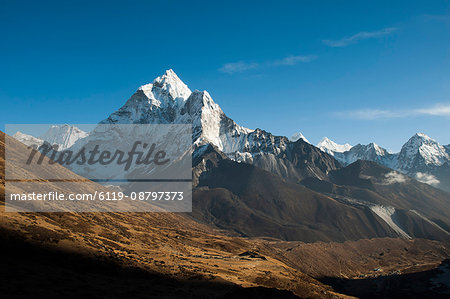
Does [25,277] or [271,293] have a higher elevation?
[25,277]

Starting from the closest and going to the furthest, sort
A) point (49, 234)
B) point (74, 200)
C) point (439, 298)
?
point (49, 234)
point (74, 200)
point (439, 298)

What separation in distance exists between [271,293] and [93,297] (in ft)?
146

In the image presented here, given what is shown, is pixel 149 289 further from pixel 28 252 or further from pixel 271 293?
pixel 271 293

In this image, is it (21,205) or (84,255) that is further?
(21,205)

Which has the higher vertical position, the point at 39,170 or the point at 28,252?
the point at 39,170

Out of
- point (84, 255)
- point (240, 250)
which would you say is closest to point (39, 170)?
point (240, 250)

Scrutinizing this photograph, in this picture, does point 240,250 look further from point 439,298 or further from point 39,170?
point 39,170

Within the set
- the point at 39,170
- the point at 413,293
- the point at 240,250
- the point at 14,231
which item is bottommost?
the point at 413,293

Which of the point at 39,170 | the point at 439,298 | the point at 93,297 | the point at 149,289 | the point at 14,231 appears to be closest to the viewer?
the point at 93,297

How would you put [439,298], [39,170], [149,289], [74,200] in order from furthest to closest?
[39,170]
[439,298]
[74,200]
[149,289]

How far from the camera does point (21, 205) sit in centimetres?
10444

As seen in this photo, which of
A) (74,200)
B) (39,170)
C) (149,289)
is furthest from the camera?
(39,170)

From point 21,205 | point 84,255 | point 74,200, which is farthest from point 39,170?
point 84,255

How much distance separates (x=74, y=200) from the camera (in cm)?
16462
